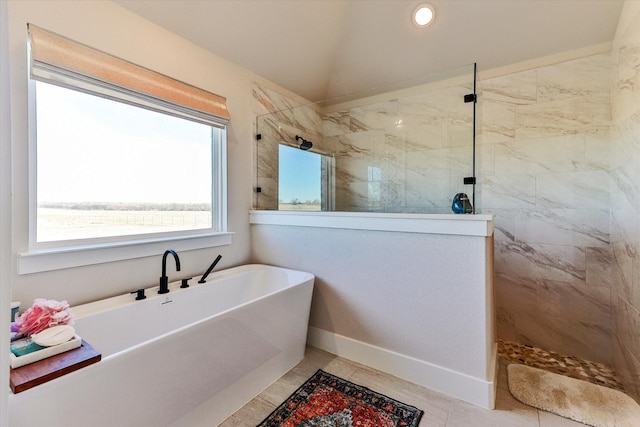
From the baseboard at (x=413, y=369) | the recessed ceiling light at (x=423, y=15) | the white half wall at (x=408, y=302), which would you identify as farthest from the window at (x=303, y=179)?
the recessed ceiling light at (x=423, y=15)

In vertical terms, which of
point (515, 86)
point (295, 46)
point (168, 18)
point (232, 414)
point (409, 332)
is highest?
point (295, 46)

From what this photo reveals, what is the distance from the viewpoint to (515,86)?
2494 mm

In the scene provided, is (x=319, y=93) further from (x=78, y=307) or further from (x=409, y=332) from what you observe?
(x=78, y=307)

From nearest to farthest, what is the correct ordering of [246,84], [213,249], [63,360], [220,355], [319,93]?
1. [63,360]
2. [220,355]
3. [213,249]
4. [246,84]
5. [319,93]

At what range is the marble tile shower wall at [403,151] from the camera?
223 centimetres

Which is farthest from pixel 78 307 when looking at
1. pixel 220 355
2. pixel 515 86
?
pixel 515 86

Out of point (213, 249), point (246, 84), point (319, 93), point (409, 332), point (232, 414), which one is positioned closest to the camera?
point (232, 414)

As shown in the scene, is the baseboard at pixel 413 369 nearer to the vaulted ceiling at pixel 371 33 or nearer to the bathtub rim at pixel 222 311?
the bathtub rim at pixel 222 311

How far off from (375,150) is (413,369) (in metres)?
1.92

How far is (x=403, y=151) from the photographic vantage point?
274 centimetres

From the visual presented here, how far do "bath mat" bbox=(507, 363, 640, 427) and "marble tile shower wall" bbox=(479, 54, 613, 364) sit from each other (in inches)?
21.6

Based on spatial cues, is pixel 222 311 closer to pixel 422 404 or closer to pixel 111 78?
pixel 422 404

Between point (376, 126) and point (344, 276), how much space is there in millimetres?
1574

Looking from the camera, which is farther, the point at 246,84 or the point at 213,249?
the point at 246,84
